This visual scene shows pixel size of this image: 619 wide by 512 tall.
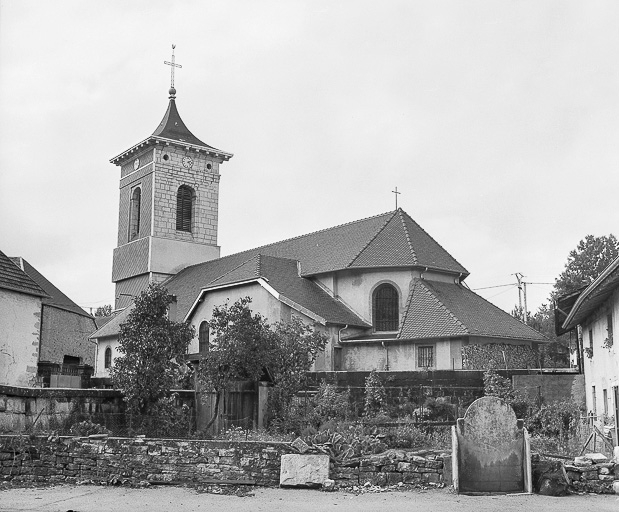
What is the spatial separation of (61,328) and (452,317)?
805 inches

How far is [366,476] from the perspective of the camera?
48.7ft

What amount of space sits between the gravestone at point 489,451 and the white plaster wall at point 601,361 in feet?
22.1

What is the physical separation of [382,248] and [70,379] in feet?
51.5

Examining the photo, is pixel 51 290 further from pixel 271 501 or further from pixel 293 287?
pixel 271 501

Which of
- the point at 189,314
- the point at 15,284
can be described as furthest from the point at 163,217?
the point at 15,284

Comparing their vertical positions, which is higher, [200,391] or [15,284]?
[15,284]

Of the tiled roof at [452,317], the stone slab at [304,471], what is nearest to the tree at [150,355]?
the stone slab at [304,471]

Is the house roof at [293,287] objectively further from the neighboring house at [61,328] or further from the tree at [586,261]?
the tree at [586,261]

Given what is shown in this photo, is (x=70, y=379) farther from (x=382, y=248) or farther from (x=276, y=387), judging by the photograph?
(x=382, y=248)

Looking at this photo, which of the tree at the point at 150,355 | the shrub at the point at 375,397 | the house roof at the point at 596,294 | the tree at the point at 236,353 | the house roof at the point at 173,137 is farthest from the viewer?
the house roof at the point at 173,137

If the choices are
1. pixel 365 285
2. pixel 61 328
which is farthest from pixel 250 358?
pixel 61 328

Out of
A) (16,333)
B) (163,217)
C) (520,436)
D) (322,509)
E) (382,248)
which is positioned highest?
(163,217)

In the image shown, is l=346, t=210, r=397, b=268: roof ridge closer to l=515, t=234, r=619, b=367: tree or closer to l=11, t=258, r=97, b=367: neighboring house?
l=11, t=258, r=97, b=367: neighboring house

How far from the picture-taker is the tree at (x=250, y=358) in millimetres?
25219
